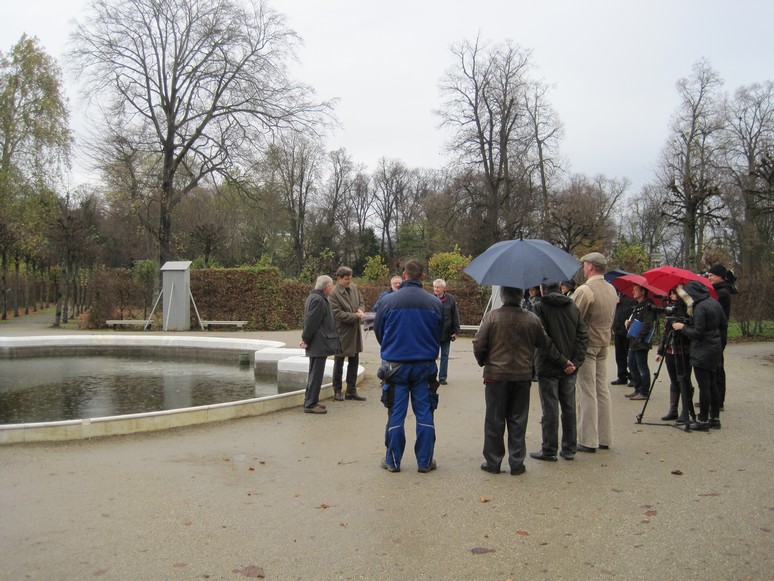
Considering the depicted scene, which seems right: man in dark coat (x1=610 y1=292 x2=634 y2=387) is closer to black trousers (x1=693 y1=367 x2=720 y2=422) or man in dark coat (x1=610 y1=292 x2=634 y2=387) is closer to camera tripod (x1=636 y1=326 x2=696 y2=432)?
camera tripod (x1=636 y1=326 x2=696 y2=432)

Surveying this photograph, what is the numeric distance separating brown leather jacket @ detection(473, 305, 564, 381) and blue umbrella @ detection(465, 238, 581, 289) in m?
0.29

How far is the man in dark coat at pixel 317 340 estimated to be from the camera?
27.9 feet

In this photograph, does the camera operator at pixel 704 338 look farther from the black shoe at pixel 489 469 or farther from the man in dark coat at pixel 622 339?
the man in dark coat at pixel 622 339

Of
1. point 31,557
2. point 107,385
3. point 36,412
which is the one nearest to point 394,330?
point 31,557

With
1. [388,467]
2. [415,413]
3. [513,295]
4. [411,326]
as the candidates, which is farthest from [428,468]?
[513,295]

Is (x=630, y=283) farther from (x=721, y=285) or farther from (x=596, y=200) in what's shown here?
(x=596, y=200)

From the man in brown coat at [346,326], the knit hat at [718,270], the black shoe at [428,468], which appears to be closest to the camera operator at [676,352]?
the knit hat at [718,270]

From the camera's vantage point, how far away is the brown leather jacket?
18.7ft

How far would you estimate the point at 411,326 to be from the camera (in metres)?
5.85

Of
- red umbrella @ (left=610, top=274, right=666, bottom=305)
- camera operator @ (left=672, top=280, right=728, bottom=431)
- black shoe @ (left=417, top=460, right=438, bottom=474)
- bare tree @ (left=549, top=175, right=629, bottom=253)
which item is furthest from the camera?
bare tree @ (left=549, top=175, right=629, bottom=253)

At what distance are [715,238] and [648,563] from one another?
37.1 meters

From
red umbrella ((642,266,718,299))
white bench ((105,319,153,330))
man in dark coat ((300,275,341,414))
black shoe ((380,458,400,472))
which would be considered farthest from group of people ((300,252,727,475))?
white bench ((105,319,153,330))

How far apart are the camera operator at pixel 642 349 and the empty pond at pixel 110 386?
5.57 m

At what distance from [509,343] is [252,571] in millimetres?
2892
